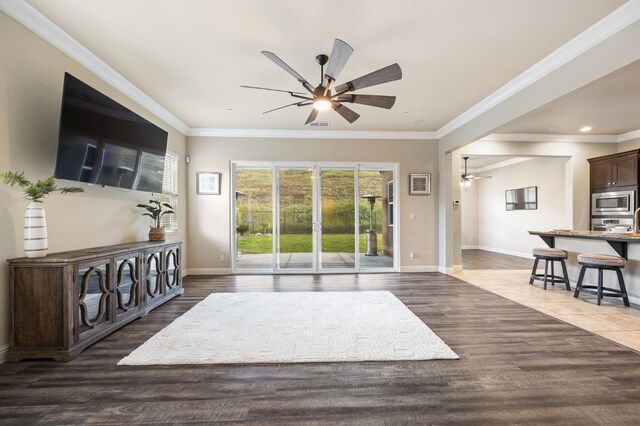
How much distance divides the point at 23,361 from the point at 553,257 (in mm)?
6738

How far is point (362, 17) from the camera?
2.71m

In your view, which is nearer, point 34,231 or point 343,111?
point 34,231

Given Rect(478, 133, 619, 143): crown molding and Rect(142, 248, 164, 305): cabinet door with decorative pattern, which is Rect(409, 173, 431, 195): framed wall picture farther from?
Rect(142, 248, 164, 305): cabinet door with decorative pattern

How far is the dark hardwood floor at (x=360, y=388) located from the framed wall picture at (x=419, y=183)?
151 inches

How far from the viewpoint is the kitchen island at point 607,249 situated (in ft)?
13.1

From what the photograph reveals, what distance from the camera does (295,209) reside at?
20.9 feet

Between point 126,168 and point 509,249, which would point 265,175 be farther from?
point 509,249

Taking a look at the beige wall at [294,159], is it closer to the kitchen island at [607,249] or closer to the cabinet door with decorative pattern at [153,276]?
the cabinet door with decorative pattern at [153,276]

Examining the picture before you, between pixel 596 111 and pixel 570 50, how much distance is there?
8.92 feet

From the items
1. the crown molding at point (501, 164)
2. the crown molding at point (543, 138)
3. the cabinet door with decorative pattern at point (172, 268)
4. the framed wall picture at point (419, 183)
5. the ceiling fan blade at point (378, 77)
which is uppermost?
the crown molding at point (543, 138)

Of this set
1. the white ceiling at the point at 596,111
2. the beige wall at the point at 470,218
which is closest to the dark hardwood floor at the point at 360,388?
the white ceiling at the point at 596,111

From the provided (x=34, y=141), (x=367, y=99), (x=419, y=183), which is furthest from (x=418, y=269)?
(x=34, y=141)

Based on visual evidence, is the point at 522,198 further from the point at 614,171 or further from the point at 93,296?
the point at 93,296

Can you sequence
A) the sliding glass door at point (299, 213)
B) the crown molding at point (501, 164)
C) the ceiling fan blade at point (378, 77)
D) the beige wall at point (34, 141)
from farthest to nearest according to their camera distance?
the crown molding at point (501, 164)
the sliding glass door at point (299, 213)
the ceiling fan blade at point (378, 77)
the beige wall at point (34, 141)
